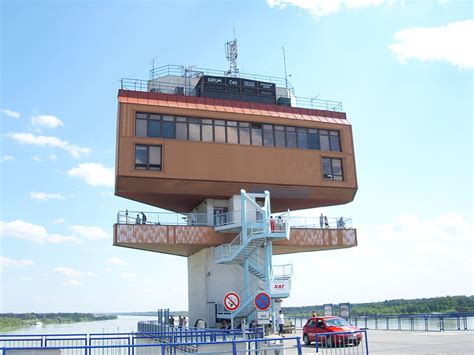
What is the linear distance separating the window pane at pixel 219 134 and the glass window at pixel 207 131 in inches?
11.9

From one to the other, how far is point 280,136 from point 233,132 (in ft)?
12.3

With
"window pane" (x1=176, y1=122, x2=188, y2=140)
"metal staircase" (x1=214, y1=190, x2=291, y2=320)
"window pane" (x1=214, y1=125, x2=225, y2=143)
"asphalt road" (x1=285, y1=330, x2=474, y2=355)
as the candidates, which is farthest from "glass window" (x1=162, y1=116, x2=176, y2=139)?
"asphalt road" (x1=285, y1=330, x2=474, y2=355)

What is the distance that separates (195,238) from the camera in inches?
1494

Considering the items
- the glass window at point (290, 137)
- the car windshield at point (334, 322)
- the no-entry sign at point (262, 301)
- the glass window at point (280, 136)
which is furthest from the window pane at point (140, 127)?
the no-entry sign at point (262, 301)

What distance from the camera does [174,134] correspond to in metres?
37.9

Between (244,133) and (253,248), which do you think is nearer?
(253,248)

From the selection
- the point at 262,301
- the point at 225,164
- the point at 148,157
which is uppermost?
the point at 148,157

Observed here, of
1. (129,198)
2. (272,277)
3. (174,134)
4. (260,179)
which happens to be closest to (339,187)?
(260,179)

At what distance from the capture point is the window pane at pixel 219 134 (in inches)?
1523

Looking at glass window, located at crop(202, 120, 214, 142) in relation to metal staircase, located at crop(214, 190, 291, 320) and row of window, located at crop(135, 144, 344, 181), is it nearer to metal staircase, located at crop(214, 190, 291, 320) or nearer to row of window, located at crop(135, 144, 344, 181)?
row of window, located at crop(135, 144, 344, 181)

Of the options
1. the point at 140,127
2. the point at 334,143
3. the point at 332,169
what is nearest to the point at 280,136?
the point at 334,143

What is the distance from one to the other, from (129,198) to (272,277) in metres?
12.3

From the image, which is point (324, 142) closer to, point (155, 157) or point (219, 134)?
point (219, 134)

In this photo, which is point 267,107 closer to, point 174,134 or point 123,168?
point 174,134
